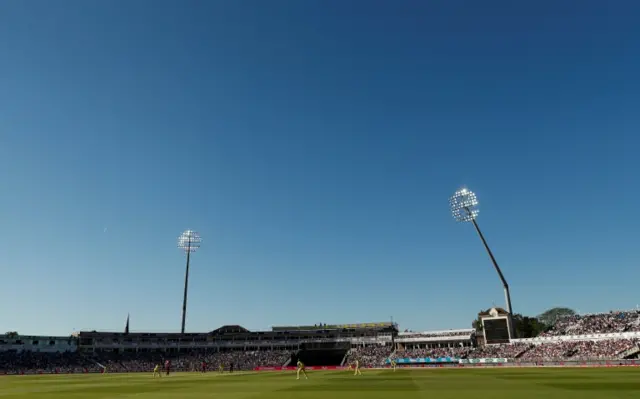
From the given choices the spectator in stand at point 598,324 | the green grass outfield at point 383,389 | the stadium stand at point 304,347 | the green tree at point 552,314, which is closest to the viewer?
the green grass outfield at point 383,389

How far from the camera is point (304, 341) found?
12525 cm

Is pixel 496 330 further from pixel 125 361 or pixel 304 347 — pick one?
pixel 125 361

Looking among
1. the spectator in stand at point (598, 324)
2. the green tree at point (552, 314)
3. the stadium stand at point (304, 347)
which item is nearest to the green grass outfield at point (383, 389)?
the stadium stand at point (304, 347)

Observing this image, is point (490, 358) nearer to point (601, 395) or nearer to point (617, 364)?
point (617, 364)

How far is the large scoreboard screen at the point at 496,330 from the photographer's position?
10200cm

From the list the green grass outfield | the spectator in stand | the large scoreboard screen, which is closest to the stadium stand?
the spectator in stand

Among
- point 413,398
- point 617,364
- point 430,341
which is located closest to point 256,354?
point 430,341

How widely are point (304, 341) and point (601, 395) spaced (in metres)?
112

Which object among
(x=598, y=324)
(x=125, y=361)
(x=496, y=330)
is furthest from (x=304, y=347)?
(x=598, y=324)

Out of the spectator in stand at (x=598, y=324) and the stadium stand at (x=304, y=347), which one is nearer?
the stadium stand at (x=304, y=347)

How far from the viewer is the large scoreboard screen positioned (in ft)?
335

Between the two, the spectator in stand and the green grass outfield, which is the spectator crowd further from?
the spectator in stand

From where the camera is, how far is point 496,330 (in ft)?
338

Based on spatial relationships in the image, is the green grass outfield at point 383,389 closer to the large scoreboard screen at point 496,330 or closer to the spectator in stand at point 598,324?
the spectator in stand at point 598,324
